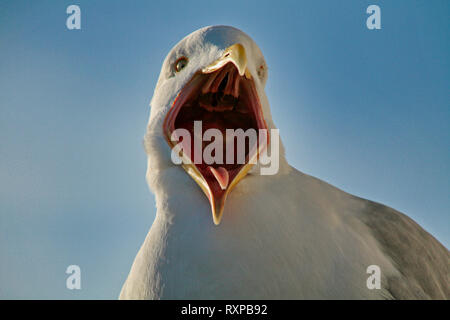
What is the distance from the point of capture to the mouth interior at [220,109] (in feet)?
8.68

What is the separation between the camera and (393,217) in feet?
11.2

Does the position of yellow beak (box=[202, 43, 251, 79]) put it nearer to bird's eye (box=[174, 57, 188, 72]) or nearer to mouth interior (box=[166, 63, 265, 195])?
mouth interior (box=[166, 63, 265, 195])

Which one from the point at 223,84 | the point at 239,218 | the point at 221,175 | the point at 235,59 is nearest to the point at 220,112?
the point at 223,84

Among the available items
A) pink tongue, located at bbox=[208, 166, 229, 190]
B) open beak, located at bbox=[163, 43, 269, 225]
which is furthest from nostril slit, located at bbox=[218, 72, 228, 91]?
pink tongue, located at bbox=[208, 166, 229, 190]

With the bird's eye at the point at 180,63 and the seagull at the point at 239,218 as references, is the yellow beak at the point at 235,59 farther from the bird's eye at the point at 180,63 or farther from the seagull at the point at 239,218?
the bird's eye at the point at 180,63

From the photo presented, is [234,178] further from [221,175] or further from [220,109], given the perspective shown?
[220,109]

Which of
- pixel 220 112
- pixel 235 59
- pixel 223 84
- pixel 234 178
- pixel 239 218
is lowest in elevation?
pixel 239 218

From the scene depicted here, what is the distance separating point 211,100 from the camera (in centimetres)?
310

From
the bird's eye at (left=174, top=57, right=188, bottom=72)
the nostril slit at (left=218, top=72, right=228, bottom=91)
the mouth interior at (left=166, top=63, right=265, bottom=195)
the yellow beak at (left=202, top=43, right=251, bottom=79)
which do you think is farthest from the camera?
the bird's eye at (left=174, top=57, right=188, bottom=72)

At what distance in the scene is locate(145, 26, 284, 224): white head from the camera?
2.53 m

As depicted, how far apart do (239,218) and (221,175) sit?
0.87 ft

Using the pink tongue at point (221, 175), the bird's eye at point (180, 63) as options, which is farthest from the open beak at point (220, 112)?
the bird's eye at point (180, 63)

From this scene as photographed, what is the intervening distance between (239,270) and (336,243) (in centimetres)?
64
